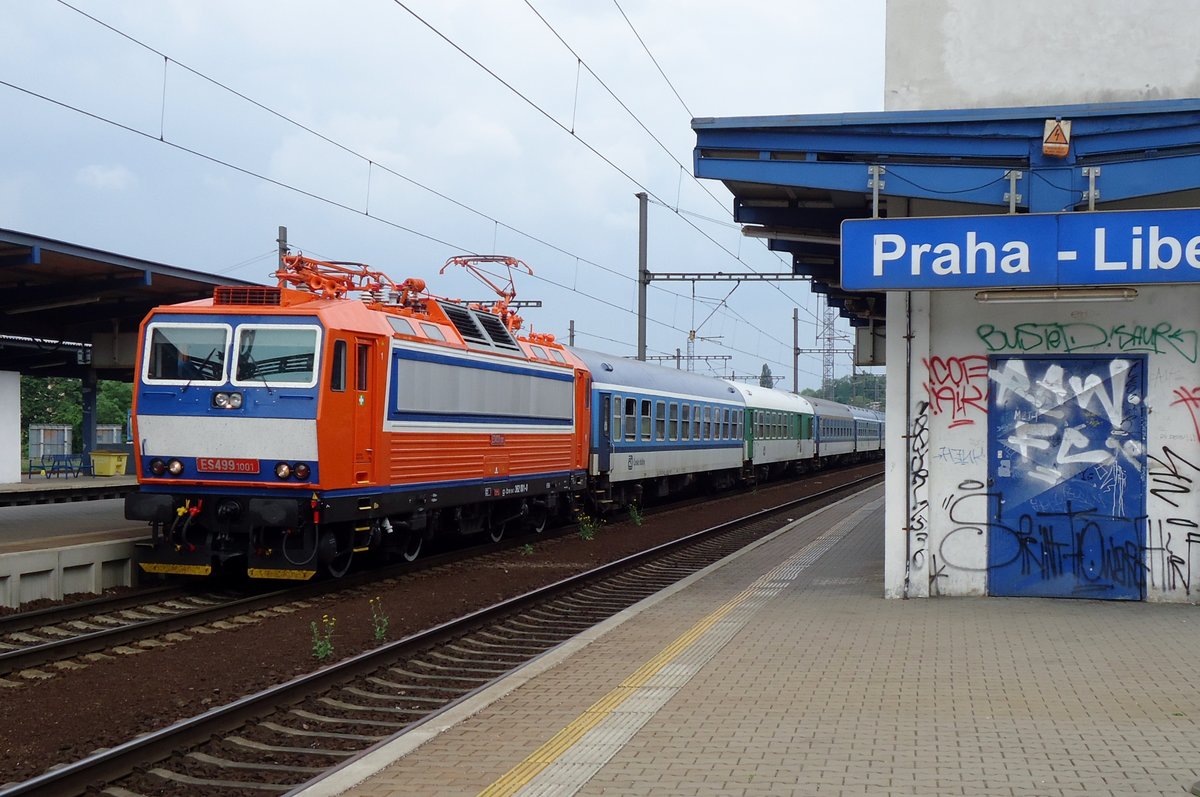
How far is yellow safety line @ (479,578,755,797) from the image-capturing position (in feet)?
18.7

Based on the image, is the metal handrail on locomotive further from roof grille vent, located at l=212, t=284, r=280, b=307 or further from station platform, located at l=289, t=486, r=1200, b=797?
station platform, located at l=289, t=486, r=1200, b=797

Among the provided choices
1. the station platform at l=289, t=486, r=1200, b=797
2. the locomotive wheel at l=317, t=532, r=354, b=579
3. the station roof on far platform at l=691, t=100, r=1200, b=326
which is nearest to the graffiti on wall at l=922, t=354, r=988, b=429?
the station roof on far platform at l=691, t=100, r=1200, b=326

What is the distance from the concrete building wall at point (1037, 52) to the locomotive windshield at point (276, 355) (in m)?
6.26

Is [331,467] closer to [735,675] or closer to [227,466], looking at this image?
[227,466]

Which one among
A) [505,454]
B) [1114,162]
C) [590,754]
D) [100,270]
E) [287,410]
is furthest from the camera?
[100,270]

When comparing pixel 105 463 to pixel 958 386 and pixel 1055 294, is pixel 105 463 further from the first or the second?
pixel 1055 294

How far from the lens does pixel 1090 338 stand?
10953mm

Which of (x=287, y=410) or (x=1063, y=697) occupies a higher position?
(x=287, y=410)

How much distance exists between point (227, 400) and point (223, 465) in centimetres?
67

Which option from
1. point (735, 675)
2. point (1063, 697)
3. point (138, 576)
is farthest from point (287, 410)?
point (1063, 697)

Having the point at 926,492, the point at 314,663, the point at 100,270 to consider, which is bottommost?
the point at 314,663

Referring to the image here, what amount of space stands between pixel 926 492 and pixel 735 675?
13.2 feet

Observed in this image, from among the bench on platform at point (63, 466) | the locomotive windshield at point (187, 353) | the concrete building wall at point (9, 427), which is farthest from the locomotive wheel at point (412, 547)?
the bench on platform at point (63, 466)

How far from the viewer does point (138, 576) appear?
13328 millimetres
